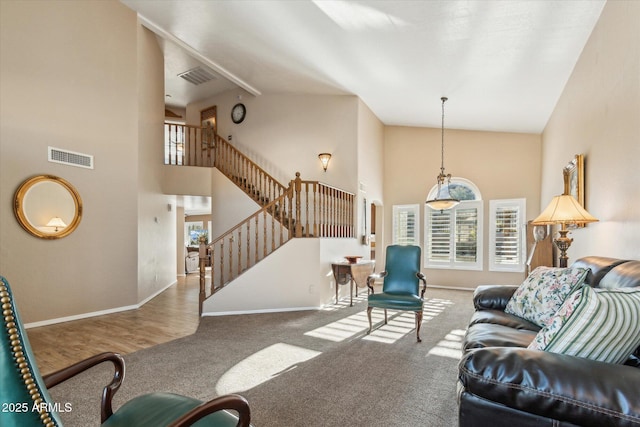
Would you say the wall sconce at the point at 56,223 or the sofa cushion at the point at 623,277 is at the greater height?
the wall sconce at the point at 56,223

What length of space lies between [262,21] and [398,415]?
481cm

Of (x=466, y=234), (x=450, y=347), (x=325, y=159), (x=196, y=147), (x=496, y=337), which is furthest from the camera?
(x=196, y=147)

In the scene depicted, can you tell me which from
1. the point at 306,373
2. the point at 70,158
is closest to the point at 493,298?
the point at 306,373

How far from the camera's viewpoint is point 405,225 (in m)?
7.87

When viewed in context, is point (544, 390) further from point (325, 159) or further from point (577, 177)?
point (325, 159)

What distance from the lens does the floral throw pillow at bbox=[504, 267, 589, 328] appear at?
91.8 inches

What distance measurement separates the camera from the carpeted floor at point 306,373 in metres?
2.22

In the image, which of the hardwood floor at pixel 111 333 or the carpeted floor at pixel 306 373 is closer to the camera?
the carpeted floor at pixel 306 373

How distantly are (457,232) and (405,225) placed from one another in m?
1.15

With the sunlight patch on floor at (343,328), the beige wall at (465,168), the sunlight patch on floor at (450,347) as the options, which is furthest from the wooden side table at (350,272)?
the beige wall at (465,168)

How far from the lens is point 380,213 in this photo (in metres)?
8.11

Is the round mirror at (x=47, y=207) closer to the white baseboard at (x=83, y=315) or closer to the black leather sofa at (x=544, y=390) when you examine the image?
the white baseboard at (x=83, y=315)

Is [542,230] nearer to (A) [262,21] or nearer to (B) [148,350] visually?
(A) [262,21]

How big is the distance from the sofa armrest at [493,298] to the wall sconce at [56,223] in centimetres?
527
